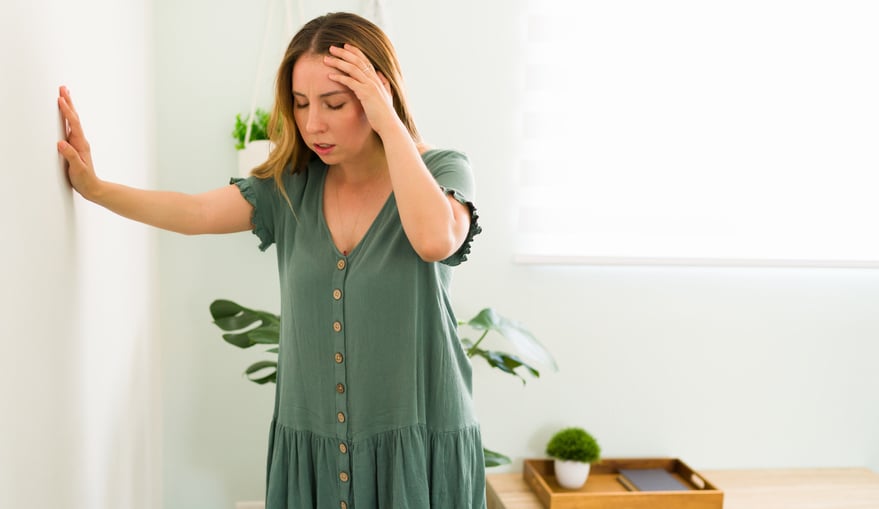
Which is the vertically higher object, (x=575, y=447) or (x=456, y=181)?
(x=456, y=181)

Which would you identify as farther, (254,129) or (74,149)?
(254,129)

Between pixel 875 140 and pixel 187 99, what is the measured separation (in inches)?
76.5

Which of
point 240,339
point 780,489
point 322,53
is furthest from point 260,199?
point 780,489

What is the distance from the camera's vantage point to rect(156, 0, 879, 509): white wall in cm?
200

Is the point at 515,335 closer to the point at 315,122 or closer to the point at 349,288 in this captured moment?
the point at 349,288

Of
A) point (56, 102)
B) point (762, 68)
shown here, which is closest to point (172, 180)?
point (56, 102)

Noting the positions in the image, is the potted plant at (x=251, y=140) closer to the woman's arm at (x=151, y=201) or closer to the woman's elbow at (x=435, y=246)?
the woman's arm at (x=151, y=201)

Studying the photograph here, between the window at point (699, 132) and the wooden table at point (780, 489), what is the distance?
629 millimetres

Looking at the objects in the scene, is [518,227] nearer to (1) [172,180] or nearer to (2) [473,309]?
(2) [473,309]

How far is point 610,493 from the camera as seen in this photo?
1.95m

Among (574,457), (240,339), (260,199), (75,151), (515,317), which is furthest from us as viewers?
(515,317)

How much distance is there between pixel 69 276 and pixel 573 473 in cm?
144

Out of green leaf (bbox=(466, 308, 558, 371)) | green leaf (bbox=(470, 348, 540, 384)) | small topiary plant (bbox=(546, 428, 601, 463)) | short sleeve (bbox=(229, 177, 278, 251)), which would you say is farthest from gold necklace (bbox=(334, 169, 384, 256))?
small topiary plant (bbox=(546, 428, 601, 463))

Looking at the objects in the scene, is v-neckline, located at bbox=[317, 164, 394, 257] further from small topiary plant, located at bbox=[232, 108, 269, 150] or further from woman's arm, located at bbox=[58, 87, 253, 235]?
small topiary plant, located at bbox=[232, 108, 269, 150]
